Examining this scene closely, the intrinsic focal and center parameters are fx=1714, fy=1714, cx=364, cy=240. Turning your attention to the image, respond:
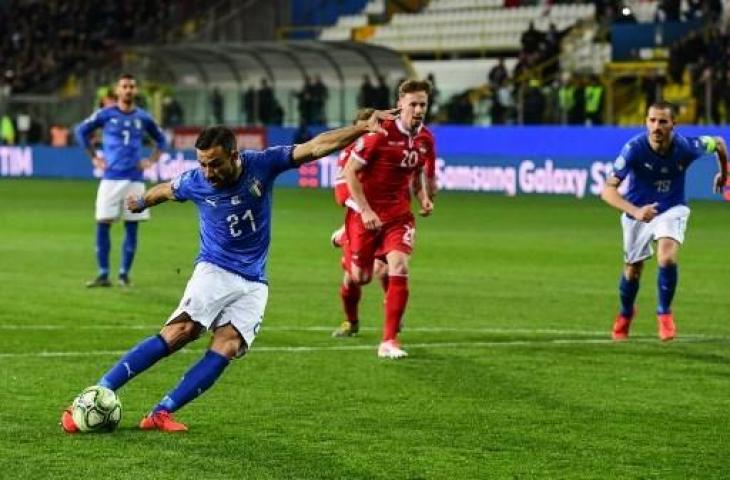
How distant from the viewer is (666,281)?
14461mm

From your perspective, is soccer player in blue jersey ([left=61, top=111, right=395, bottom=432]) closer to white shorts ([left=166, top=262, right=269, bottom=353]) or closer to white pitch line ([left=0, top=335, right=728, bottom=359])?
white shorts ([left=166, top=262, right=269, bottom=353])

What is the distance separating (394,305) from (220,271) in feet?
12.3

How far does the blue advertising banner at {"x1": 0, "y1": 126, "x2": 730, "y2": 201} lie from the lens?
3539 cm

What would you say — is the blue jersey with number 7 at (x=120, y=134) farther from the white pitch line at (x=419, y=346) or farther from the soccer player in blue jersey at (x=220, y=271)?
the soccer player in blue jersey at (x=220, y=271)

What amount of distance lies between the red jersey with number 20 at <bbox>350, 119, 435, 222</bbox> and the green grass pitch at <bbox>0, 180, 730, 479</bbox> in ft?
3.88

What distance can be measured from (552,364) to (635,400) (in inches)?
72.4

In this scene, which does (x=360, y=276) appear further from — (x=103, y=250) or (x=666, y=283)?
(x=103, y=250)

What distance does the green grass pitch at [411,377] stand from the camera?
884 cm

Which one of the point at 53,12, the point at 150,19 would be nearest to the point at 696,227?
the point at 150,19

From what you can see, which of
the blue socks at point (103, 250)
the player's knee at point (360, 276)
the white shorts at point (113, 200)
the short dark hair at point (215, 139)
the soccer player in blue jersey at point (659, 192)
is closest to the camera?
the short dark hair at point (215, 139)

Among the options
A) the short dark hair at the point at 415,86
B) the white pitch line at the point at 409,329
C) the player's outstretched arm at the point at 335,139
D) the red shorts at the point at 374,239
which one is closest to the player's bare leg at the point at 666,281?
the white pitch line at the point at 409,329

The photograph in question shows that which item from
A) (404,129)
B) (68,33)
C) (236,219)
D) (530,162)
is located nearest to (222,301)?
(236,219)

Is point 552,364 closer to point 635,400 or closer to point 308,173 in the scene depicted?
point 635,400

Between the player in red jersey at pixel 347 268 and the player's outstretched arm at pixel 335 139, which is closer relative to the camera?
→ the player's outstretched arm at pixel 335 139
